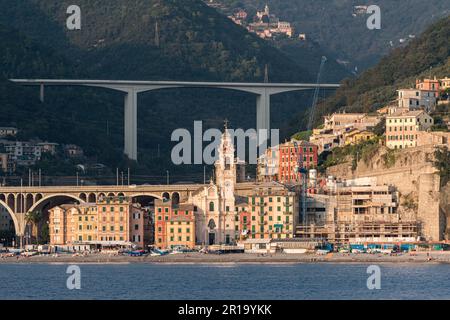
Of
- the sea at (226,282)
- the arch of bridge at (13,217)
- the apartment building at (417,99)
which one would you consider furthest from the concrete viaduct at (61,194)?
the sea at (226,282)

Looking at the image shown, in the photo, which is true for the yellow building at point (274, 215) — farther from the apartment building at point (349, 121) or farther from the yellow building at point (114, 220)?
the apartment building at point (349, 121)

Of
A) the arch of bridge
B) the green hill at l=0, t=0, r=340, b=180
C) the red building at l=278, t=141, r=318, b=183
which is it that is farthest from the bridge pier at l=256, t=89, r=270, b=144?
the arch of bridge

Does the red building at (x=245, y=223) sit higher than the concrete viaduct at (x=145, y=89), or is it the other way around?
the concrete viaduct at (x=145, y=89)

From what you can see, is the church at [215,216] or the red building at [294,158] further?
the red building at [294,158]

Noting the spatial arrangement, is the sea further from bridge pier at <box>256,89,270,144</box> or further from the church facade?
bridge pier at <box>256,89,270,144</box>
